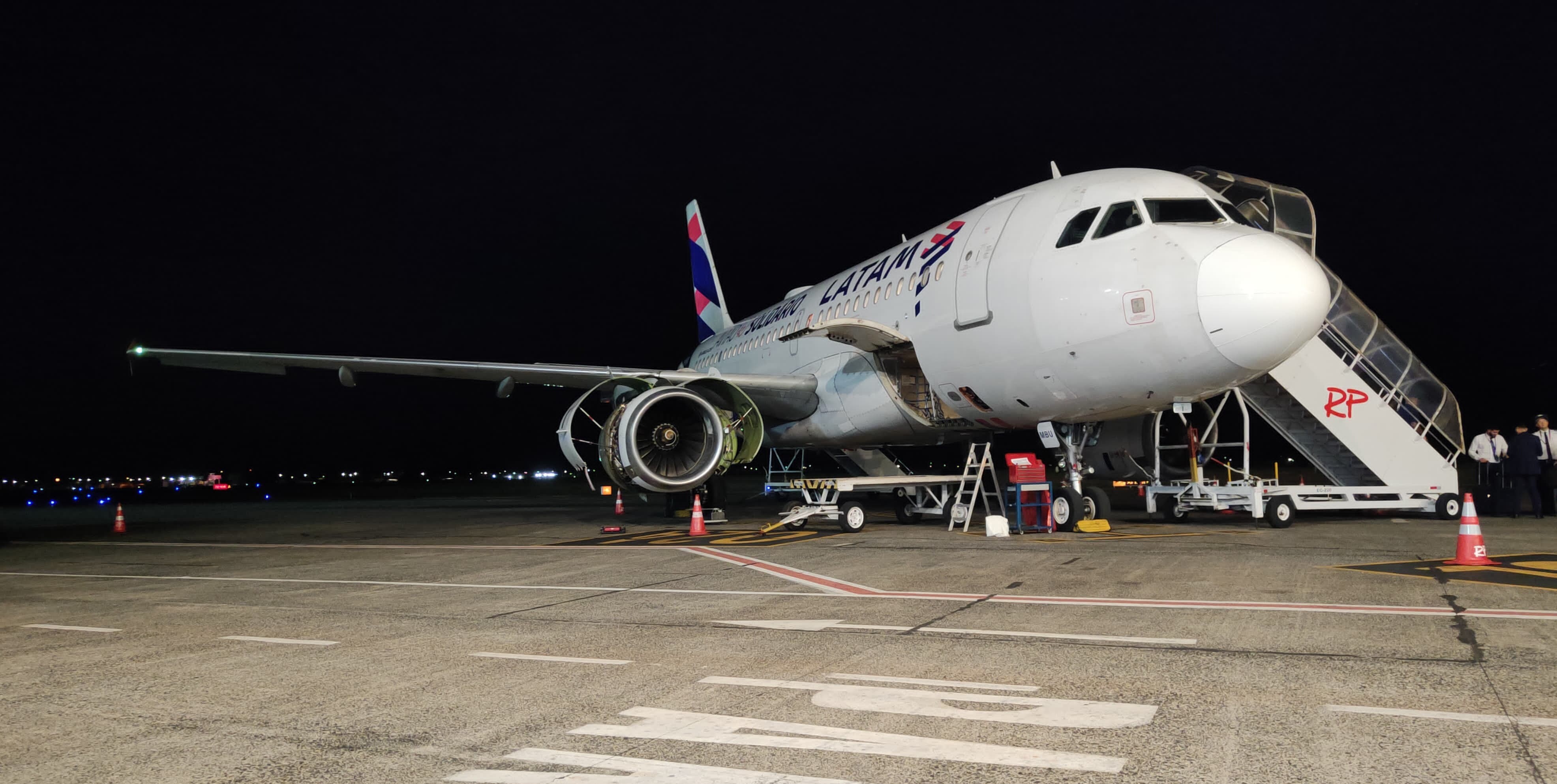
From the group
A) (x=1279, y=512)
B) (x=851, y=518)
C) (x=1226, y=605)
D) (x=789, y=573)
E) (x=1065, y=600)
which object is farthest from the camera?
(x=851, y=518)

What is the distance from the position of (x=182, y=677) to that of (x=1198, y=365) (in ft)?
30.2

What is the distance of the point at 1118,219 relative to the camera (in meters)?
10.9

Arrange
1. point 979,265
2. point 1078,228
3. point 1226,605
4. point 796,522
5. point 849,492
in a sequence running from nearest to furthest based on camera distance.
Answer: point 1226,605 → point 1078,228 → point 979,265 → point 796,522 → point 849,492

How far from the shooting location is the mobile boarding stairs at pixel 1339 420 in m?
14.2

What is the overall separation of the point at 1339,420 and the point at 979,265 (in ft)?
21.0

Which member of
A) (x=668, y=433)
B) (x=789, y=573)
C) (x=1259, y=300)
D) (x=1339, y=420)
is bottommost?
(x=789, y=573)

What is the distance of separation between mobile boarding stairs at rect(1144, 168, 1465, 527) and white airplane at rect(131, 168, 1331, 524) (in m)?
1.42

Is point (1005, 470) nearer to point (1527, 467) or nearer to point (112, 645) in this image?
point (1527, 467)

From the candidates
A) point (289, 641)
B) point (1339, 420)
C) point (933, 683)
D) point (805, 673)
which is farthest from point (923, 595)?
point (1339, 420)

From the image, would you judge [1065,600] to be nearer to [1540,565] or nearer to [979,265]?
[1540,565]

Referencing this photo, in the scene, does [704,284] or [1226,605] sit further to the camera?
[704,284]

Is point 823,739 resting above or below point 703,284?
below

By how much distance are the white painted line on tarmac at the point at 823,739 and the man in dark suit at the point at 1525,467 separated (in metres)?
15.3

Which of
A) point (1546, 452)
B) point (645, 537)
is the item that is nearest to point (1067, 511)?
point (645, 537)
